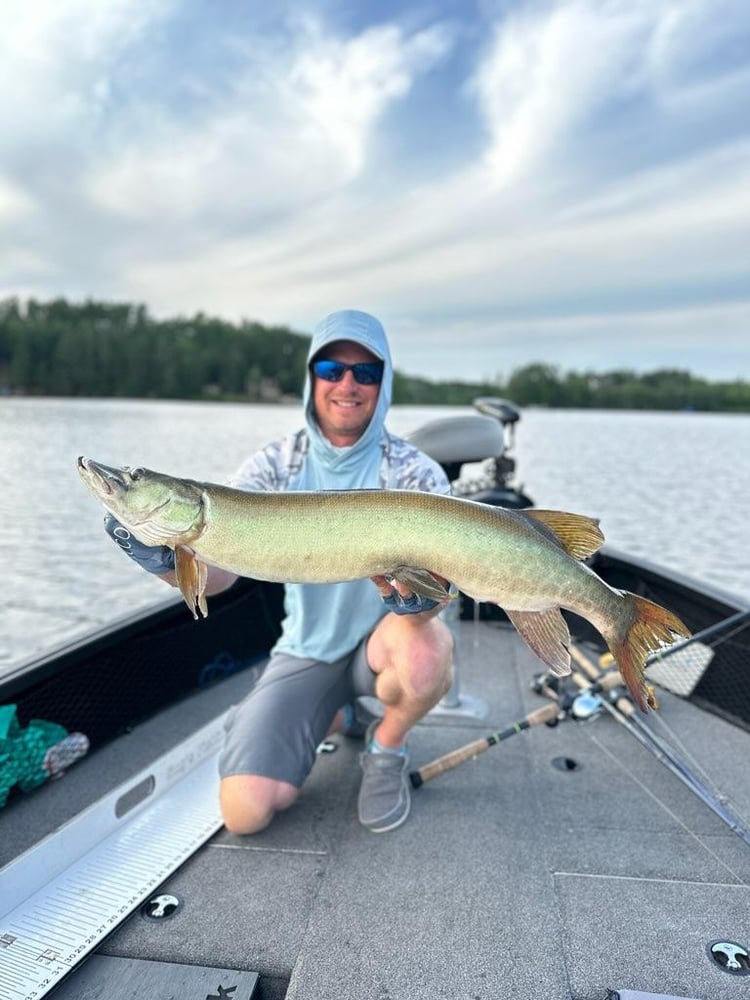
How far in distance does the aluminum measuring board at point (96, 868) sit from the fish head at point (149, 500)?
1221 millimetres

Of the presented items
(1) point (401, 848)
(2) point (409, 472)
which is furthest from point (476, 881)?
(2) point (409, 472)

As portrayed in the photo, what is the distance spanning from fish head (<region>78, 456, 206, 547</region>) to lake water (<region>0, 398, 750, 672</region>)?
1.49m

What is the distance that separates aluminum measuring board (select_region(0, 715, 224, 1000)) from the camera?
2188 millimetres

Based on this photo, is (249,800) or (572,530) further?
(249,800)

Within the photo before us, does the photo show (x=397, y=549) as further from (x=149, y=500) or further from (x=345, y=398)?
(x=345, y=398)

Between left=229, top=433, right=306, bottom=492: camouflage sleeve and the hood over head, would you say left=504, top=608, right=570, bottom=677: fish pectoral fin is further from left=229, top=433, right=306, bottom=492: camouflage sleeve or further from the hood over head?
left=229, top=433, right=306, bottom=492: camouflage sleeve

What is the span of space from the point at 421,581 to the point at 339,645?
96 centimetres

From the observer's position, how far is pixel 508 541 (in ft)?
7.38

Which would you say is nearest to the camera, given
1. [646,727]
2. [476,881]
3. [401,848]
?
[476,881]

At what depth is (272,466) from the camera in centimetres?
316

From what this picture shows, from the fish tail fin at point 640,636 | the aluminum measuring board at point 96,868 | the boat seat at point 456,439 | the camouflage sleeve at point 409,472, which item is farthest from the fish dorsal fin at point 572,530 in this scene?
the boat seat at point 456,439

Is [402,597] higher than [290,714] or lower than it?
higher

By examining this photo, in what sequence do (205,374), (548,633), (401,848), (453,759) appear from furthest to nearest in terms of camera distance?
(205,374)
(453,759)
(401,848)
(548,633)

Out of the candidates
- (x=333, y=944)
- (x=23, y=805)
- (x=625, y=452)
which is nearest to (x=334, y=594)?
(x=333, y=944)
